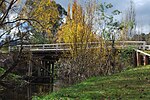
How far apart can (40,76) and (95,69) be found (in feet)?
59.8

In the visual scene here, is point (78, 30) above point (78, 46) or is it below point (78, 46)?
above

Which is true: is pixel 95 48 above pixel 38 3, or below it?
below

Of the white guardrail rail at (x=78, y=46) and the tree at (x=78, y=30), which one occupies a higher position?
the tree at (x=78, y=30)

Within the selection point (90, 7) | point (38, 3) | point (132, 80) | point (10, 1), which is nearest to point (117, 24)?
point (90, 7)

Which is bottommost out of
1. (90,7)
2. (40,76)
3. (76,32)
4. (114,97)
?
(40,76)

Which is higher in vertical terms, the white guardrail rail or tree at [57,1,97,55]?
tree at [57,1,97,55]

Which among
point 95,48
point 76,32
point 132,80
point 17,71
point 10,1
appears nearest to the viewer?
point 132,80

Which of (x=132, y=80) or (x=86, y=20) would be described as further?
(x=86, y=20)

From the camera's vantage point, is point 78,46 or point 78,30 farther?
point 78,46

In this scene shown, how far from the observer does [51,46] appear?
37.8 meters

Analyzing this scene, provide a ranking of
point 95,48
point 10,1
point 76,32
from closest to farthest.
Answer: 1. point 10,1
2. point 95,48
3. point 76,32

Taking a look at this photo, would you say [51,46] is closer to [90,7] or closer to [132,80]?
[90,7]

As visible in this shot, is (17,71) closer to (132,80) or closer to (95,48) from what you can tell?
(95,48)

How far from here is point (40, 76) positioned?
38.1m
